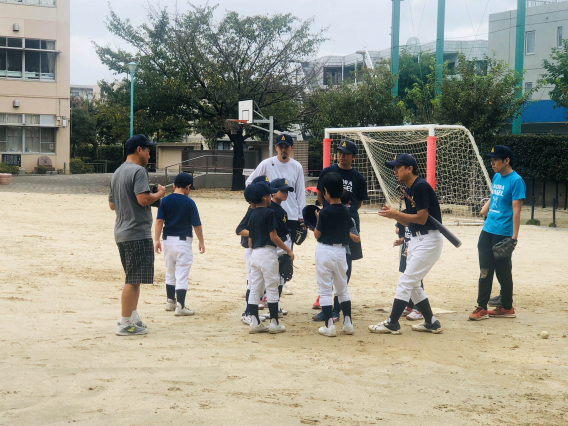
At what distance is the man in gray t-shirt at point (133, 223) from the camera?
5.66 m

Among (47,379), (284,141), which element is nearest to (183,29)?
(284,141)

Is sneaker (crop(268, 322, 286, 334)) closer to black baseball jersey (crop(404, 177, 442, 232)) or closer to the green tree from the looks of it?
black baseball jersey (crop(404, 177, 442, 232))

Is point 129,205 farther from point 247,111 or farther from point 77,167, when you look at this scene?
Answer: point 77,167


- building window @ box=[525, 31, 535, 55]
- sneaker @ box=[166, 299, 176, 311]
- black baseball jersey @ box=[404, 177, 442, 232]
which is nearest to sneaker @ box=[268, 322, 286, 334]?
sneaker @ box=[166, 299, 176, 311]

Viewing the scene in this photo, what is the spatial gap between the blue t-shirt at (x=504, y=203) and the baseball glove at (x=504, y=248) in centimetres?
9

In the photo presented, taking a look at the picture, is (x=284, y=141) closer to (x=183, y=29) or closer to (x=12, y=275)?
(x=12, y=275)

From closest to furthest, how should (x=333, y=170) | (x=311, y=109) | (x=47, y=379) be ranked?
(x=47, y=379) < (x=333, y=170) < (x=311, y=109)

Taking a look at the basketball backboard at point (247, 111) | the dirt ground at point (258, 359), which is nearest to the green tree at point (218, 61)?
the basketball backboard at point (247, 111)

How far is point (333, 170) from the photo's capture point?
6.67m

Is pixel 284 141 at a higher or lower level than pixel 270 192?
higher

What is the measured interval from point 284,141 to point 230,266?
3.89 meters

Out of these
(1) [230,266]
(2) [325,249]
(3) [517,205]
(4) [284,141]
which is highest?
(4) [284,141]

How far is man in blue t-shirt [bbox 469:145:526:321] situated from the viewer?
22.6 feet

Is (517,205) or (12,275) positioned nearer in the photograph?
(517,205)
